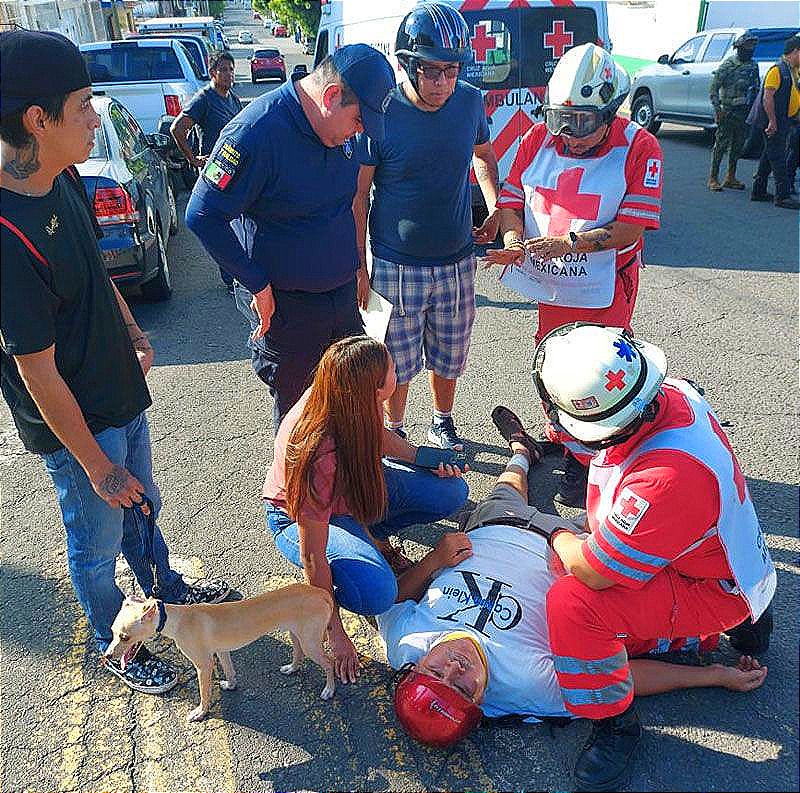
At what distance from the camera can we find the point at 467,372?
5070mm

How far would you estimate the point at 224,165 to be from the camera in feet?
8.79

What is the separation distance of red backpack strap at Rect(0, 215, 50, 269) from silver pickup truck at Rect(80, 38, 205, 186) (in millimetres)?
9126

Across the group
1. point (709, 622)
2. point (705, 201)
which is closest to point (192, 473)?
point (709, 622)

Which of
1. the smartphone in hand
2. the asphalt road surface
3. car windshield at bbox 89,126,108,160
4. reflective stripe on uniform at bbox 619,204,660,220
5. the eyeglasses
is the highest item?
the eyeglasses

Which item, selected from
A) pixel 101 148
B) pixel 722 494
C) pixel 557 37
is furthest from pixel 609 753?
pixel 557 37

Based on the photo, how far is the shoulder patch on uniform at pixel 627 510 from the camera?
2.09m

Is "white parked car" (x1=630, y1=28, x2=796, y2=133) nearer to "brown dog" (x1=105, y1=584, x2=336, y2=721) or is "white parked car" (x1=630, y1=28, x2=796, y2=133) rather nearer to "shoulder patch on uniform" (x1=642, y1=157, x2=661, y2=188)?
"shoulder patch on uniform" (x1=642, y1=157, x2=661, y2=188)

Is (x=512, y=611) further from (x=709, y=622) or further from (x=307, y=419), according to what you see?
(x=307, y=419)

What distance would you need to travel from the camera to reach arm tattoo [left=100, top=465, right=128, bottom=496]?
2197mm

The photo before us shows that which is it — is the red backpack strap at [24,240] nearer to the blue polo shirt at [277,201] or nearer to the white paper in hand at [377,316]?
the blue polo shirt at [277,201]

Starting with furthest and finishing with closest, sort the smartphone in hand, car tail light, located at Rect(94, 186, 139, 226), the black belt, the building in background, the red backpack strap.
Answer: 1. the building in background
2. car tail light, located at Rect(94, 186, 139, 226)
3. the smartphone in hand
4. the black belt
5. the red backpack strap

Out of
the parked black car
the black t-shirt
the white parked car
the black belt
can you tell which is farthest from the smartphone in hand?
the white parked car

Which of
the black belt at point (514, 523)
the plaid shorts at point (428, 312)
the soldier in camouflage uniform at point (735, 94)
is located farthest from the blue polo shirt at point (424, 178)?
the soldier in camouflage uniform at point (735, 94)

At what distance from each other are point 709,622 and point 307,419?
1.50m
